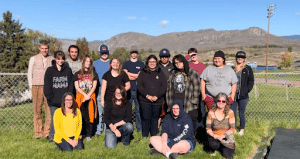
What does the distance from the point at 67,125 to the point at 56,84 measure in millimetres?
855

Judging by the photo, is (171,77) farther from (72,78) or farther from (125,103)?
(72,78)

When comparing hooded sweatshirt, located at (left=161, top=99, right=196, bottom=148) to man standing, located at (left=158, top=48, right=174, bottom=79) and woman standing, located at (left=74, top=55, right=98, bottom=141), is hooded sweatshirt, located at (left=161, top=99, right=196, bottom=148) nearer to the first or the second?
man standing, located at (left=158, top=48, right=174, bottom=79)

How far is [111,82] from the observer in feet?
15.8

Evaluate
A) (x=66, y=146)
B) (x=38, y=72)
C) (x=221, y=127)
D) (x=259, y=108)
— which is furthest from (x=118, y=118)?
(x=259, y=108)

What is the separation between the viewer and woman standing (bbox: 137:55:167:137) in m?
Result: 4.67

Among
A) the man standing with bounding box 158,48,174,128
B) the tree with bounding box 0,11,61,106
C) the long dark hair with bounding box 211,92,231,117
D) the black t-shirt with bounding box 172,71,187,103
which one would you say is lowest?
the long dark hair with bounding box 211,92,231,117

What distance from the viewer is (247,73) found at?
5055 mm

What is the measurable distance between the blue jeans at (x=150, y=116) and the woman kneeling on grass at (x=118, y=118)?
1.00ft

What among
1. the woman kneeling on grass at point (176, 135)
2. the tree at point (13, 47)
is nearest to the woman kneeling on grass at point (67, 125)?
the woman kneeling on grass at point (176, 135)

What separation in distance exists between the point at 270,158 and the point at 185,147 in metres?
1.40

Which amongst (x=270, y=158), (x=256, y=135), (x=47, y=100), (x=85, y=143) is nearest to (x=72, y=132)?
(x=85, y=143)

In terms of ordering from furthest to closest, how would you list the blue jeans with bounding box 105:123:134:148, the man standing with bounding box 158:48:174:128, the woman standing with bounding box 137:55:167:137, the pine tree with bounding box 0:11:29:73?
the pine tree with bounding box 0:11:29:73, the man standing with bounding box 158:48:174:128, the woman standing with bounding box 137:55:167:137, the blue jeans with bounding box 105:123:134:148

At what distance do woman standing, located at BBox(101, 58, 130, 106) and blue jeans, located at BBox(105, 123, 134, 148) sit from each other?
1.94 feet

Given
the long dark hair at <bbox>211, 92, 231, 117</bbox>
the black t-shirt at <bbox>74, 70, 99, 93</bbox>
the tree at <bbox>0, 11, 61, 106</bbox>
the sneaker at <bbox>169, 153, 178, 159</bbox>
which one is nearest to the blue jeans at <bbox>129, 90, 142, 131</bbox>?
the black t-shirt at <bbox>74, 70, 99, 93</bbox>
